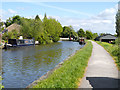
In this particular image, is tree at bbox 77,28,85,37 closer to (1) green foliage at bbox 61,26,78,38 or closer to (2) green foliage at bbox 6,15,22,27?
(1) green foliage at bbox 61,26,78,38

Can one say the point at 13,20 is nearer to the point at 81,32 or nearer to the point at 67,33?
the point at 67,33

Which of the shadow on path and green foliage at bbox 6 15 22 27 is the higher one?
green foliage at bbox 6 15 22 27

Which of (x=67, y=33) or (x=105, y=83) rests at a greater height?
(x=67, y=33)

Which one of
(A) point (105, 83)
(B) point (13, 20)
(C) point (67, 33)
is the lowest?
(A) point (105, 83)

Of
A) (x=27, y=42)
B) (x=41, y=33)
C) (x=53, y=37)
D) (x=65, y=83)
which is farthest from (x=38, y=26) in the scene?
(x=65, y=83)

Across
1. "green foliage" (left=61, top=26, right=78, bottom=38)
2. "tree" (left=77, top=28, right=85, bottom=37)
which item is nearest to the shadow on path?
"green foliage" (left=61, top=26, right=78, bottom=38)

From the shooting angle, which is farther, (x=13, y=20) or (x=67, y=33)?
(x=67, y=33)

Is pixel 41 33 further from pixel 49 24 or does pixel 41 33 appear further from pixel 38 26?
pixel 49 24

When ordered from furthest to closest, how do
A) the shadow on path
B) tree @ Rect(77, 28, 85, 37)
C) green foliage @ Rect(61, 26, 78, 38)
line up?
tree @ Rect(77, 28, 85, 37), green foliage @ Rect(61, 26, 78, 38), the shadow on path

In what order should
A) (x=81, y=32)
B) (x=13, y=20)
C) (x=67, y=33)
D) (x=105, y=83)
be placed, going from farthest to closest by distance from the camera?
(x=81, y=32)
(x=67, y=33)
(x=13, y=20)
(x=105, y=83)

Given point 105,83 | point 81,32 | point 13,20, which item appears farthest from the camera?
point 81,32

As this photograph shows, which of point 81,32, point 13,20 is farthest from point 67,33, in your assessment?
point 13,20

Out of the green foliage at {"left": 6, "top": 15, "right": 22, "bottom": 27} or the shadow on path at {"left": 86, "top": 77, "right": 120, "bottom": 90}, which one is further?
the green foliage at {"left": 6, "top": 15, "right": 22, "bottom": 27}

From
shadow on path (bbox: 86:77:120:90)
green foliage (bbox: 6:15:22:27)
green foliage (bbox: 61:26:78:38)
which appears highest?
green foliage (bbox: 6:15:22:27)
